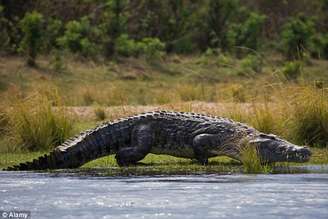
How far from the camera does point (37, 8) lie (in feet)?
123

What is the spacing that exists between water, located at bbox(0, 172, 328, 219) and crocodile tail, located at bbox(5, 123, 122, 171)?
17.2 inches

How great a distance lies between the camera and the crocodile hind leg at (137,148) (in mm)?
10219

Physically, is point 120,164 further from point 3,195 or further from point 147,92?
point 147,92

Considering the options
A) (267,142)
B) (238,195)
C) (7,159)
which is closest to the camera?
(238,195)

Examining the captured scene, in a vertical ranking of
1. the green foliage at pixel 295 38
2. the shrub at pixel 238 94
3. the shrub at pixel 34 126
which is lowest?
the shrub at pixel 34 126

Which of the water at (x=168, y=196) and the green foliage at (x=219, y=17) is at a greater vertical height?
the green foliage at (x=219, y=17)

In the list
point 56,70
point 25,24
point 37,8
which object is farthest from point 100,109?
point 37,8

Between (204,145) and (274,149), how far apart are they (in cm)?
84

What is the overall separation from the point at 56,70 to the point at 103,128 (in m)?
15.0

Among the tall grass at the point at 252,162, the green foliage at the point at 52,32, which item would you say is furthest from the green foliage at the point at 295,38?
the tall grass at the point at 252,162

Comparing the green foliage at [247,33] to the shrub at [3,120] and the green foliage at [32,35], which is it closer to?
the green foliage at [32,35]

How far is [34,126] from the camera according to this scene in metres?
11.8

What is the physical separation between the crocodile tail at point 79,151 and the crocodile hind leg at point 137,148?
0.21 m

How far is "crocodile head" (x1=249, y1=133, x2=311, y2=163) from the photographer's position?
32.4 feet
